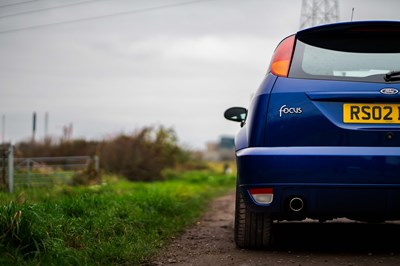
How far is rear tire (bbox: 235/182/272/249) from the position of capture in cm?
454

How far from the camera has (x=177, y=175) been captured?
2077 cm

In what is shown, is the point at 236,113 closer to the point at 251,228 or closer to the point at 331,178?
the point at 251,228

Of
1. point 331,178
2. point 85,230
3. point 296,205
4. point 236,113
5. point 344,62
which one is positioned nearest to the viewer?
point 331,178

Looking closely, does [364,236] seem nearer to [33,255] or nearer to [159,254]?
[159,254]

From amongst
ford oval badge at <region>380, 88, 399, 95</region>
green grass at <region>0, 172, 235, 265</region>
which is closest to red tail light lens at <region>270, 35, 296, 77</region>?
ford oval badge at <region>380, 88, 399, 95</region>

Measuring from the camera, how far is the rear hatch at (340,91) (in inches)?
154

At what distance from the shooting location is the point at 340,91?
400cm

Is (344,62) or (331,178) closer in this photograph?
(331,178)

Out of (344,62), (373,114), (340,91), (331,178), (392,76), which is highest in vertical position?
(344,62)

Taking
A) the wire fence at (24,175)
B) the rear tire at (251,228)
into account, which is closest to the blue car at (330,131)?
the rear tire at (251,228)

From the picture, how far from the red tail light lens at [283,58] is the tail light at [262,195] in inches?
35.1

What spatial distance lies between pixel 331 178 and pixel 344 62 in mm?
923

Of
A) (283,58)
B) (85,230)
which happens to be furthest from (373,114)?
(85,230)

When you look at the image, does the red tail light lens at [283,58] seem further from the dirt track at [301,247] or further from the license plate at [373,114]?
the dirt track at [301,247]
